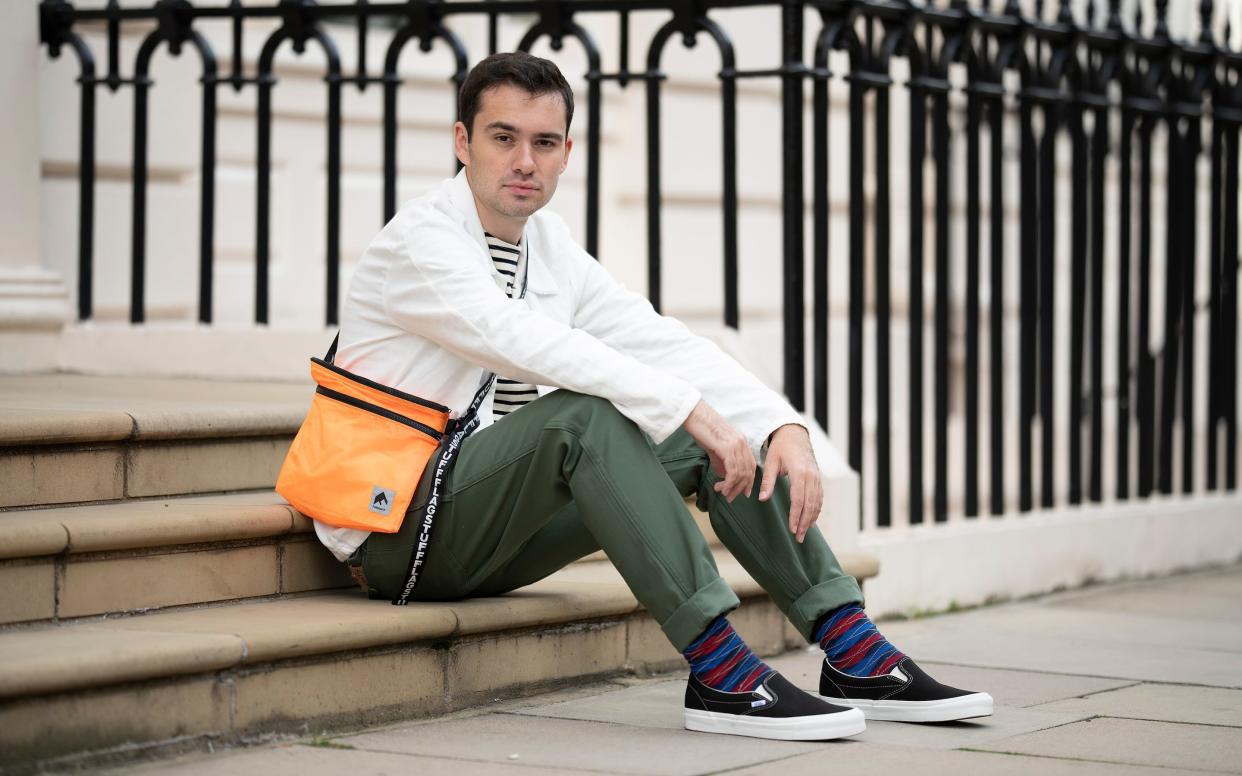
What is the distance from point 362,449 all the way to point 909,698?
1165mm

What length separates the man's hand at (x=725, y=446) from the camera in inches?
146

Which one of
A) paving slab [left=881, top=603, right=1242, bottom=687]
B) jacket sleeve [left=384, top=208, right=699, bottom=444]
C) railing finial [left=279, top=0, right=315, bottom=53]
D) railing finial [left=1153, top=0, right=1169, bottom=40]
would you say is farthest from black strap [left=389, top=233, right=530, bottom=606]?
railing finial [left=1153, top=0, right=1169, bottom=40]

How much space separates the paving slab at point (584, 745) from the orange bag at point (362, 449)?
415 millimetres

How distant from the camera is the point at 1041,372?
6492 millimetres

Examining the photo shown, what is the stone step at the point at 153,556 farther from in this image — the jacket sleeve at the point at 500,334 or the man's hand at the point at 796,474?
the man's hand at the point at 796,474

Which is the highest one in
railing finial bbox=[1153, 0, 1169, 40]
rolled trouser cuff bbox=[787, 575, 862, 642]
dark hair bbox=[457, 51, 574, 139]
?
railing finial bbox=[1153, 0, 1169, 40]

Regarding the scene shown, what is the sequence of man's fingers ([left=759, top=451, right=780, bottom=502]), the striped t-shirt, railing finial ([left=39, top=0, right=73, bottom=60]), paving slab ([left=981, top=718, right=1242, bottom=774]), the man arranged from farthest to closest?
railing finial ([left=39, top=0, right=73, bottom=60])
the striped t-shirt
man's fingers ([left=759, top=451, right=780, bottom=502])
the man
paving slab ([left=981, top=718, right=1242, bottom=774])

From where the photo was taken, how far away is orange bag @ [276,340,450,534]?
12.4ft

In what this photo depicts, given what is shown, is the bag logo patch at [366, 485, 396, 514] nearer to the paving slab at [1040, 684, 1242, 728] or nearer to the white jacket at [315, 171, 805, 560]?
the white jacket at [315, 171, 805, 560]

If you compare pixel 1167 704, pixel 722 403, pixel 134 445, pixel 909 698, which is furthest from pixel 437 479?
pixel 1167 704

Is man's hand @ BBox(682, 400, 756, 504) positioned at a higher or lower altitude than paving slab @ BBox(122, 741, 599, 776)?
higher

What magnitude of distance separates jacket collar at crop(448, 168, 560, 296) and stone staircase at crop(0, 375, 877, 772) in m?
0.67

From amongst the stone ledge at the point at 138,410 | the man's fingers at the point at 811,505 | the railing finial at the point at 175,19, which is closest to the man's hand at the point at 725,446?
the man's fingers at the point at 811,505

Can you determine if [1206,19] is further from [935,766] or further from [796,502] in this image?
[935,766]
